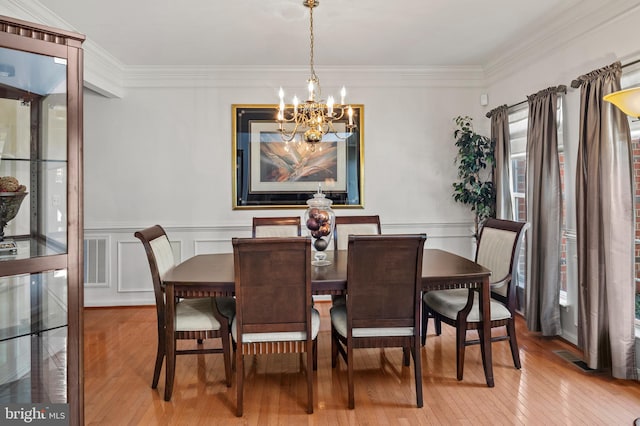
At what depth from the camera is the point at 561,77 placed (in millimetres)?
3271

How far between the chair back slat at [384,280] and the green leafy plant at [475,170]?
7.70 feet

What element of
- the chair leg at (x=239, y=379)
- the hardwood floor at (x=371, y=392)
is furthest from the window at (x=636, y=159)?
the chair leg at (x=239, y=379)

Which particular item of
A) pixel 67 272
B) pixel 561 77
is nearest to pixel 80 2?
pixel 67 272

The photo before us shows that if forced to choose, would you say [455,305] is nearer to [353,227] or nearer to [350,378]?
[350,378]

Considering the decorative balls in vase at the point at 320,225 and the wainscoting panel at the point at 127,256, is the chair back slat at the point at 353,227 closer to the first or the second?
the decorative balls in vase at the point at 320,225

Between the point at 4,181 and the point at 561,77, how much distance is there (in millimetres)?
3836

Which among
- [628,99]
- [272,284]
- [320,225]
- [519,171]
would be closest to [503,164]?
[519,171]

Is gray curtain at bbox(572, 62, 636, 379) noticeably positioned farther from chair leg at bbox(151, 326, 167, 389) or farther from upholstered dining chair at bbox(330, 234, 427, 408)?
chair leg at bbox(151, 326, 167, 389)

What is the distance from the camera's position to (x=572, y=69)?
3145 mm

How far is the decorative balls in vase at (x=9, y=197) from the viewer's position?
1751 millimetres

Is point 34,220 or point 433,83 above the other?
point 433,83

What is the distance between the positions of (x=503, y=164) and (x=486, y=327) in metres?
2.20

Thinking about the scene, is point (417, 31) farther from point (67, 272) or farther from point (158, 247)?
point (67, 272)

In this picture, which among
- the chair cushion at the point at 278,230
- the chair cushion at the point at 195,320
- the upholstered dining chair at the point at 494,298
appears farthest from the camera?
the chair cushion at the point at 278,230
